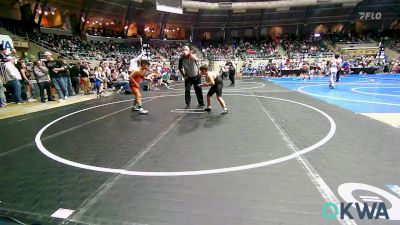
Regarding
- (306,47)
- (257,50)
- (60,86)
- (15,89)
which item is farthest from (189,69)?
(306,47)

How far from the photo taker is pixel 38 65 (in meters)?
9.75

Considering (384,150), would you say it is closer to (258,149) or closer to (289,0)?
(258,149)

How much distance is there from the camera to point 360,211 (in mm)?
2240

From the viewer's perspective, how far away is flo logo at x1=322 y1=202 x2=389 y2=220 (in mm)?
2178

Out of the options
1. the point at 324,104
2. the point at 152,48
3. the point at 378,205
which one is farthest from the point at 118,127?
the point at 152,48

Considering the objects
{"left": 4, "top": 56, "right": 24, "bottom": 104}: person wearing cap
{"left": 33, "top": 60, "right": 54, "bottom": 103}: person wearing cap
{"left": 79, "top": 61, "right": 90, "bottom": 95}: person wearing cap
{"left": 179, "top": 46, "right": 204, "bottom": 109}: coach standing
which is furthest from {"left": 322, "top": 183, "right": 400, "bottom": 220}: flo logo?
{"left": 79, "top": 61, "right": 90, "bottom": 95}: person wearing cap

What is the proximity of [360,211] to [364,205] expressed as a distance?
0.38ft

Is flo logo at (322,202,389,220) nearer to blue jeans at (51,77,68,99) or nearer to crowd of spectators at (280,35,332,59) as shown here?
blue jeans at (51,77,68,99)

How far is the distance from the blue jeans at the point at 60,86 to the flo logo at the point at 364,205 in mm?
10157

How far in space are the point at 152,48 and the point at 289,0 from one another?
1879 cm

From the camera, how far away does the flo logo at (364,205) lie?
86.2 inches

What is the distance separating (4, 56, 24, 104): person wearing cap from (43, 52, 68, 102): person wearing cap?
105 cm

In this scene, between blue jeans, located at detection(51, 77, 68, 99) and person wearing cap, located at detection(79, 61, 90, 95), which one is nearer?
blue jeans, located at detection(51, 77, 68, 99)

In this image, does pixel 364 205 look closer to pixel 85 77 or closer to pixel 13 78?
pixel 13 78
